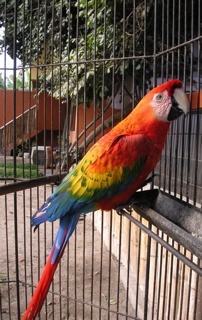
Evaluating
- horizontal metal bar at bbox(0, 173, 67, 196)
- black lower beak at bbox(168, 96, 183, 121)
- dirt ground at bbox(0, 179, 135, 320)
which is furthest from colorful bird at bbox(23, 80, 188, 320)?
dirt ground at bbox(0, 179, 135, 320)

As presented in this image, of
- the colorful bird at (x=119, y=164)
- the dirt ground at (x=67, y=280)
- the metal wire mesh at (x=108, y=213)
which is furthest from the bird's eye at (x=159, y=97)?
the dirt ground at (x=67, y=280)

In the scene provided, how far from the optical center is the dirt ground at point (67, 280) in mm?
1605

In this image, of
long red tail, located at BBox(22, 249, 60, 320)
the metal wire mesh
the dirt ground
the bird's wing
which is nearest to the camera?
long red tail, located at BBox(22, 249, 60, 320)

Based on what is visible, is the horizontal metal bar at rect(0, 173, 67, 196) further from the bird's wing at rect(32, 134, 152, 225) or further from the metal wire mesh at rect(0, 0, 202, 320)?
the bird's wing at rect(32, 134, 152, 225)

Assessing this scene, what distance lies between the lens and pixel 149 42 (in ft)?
11.1

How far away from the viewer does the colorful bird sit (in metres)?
1.14

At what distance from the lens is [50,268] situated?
1013mm

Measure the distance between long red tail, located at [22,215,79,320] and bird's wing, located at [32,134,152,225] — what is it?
5 cm

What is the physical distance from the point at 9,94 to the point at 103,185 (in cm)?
884

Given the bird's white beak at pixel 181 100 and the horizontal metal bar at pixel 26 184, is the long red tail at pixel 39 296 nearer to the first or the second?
the horizontal metal bar at pixel 26 184

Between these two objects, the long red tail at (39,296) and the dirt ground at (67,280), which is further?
the dirt ground at (67,280)

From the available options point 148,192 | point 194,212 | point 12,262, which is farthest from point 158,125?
point 12,262

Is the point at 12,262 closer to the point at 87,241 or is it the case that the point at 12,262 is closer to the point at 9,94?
the point at 87,241

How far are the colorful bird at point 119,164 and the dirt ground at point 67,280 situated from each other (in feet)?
1.12
